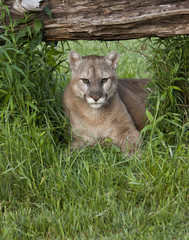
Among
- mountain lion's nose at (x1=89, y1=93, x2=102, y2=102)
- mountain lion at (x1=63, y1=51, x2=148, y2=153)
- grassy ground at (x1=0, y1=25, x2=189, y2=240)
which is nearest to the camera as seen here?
grassy ground at (x1=0, y1=25, x2=189, y2=240)

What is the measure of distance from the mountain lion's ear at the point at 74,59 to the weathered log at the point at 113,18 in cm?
35

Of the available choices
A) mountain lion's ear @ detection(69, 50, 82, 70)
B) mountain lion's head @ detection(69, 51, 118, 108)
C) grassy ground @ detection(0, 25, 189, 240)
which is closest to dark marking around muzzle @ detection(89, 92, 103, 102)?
mountain lion's head @ detection(69, 51, 118, 108)

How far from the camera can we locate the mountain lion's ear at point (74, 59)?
514 cm

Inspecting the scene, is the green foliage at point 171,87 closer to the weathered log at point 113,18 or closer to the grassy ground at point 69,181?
the grassy ground at point 69,181

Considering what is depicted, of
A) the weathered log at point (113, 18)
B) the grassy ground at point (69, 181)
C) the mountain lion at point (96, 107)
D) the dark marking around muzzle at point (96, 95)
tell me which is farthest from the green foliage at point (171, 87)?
the dark marking around muzzle at point (96, 95)

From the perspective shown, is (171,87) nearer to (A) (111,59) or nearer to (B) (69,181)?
(A) (111,59)

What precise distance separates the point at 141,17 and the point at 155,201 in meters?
1.89

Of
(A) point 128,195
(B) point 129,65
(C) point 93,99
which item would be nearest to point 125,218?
(A) point 128,195

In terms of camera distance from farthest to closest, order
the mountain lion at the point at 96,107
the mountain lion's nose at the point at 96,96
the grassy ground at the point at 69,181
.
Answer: the mountain lion at the point at 96,107 < the mountain lion's nose at the point at 96,96 < the grassy ground at the point at 69,181

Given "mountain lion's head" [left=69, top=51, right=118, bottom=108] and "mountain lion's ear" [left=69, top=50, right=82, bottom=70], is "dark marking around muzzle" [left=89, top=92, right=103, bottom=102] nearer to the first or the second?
"mountain lion's head" [left=69, top=51, right=118, bottom=108]

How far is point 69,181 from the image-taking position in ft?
12.6

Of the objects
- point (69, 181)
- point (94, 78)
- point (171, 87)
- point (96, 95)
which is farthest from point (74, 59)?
point (69, 181)

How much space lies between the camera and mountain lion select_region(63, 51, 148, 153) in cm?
494

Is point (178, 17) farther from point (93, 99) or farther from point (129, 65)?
point (129, 65)
